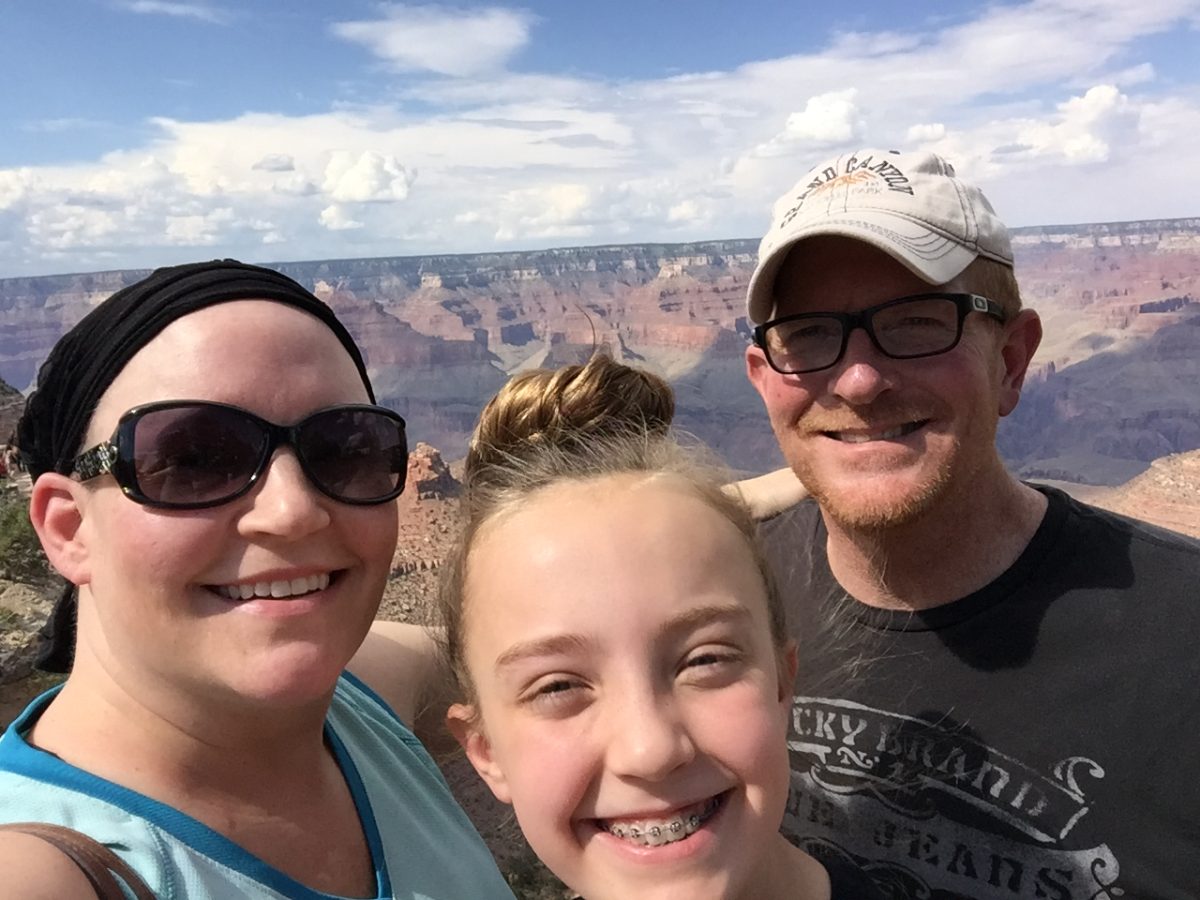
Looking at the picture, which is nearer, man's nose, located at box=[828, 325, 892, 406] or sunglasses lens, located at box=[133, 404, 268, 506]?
sunglasses lens, located at box=[133, 404, 268, 506]

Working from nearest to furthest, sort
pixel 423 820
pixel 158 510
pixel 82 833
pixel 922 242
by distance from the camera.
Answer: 1. pixel 82 833
2. pixel 158 510
3. pixel 423 820
4. pixel 922 242

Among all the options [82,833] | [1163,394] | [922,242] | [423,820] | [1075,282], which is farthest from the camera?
[1075,282]

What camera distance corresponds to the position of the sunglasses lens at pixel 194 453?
1152mm

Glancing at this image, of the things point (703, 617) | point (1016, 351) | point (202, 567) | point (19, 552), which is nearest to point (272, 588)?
point (202, 567)

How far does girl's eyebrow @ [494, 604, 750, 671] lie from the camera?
1194 millimetres

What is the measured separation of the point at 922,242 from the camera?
1.79m

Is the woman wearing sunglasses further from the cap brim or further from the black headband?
the cap brim

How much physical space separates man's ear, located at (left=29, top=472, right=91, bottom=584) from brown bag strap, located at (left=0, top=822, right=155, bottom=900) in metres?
0.34

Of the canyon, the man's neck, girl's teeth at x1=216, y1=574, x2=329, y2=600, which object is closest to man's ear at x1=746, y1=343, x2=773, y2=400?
the man's neck

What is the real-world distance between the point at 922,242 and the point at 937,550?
64 centimetres

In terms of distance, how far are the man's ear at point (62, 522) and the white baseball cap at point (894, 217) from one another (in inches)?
53.5

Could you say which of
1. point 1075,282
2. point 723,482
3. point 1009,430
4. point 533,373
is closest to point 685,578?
point 723,482

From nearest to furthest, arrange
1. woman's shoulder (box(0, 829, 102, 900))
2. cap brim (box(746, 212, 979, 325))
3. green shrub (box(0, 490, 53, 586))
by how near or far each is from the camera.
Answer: woman's shoulder (box(0, 829, 102, 900)), cap brim (box(746, 212, 979, 325)), green shrub (box(0, 490, 53, 586))

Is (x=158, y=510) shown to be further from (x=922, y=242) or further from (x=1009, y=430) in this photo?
(x=1009, y=430)
